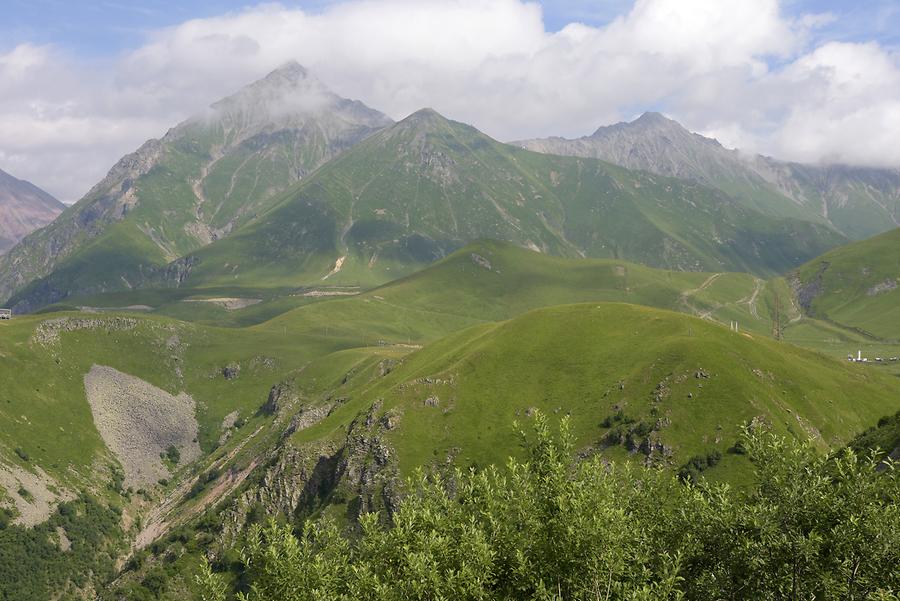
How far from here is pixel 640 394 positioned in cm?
16162

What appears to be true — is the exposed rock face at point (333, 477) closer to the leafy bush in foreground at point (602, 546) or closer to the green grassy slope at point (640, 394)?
the green grassy slope at point (640, 394)

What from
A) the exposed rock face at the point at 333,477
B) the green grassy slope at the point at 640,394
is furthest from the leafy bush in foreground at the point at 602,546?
the exposed rock face at the point at 333,477

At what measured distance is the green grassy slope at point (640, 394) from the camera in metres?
150

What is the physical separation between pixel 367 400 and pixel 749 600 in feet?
533

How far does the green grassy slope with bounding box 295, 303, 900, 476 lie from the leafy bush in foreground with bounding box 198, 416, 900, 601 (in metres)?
92.4

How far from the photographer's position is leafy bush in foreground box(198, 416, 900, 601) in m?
36.9

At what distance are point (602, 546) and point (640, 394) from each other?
13019 cm

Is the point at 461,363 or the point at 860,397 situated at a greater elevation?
the point at 461,363

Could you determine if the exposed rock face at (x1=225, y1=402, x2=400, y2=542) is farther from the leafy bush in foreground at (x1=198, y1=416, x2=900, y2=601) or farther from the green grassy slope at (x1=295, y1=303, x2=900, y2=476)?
the leafy bush in foreground at (x1=198, y1=416, x2=900, y2=601)

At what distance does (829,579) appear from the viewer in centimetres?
3666

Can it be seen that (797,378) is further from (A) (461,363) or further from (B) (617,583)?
(B) (617,583)

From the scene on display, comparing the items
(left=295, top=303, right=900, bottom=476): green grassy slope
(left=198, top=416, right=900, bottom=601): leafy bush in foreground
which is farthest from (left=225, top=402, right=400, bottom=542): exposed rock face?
(left=198, top=416, right=900, bottom=601): leafy bush in foreground

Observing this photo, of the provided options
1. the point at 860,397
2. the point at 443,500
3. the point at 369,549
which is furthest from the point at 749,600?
the point at 860,397

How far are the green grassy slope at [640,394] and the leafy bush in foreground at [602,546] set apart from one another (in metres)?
92.4
